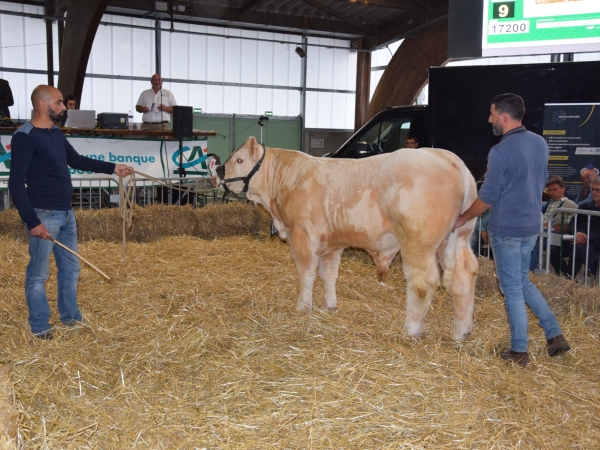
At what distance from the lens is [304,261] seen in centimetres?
489

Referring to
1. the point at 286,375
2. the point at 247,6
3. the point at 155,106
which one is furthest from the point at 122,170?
the point at 247,6

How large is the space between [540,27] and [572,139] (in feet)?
4.98

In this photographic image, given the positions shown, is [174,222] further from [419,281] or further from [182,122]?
[419,281]

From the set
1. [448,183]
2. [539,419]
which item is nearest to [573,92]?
[448,183]

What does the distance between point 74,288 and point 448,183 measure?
2828 mm

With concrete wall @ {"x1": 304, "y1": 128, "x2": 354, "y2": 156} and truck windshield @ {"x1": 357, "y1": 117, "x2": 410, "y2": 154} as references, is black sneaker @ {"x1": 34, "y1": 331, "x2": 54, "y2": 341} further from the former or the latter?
concrete wall @ {"x1": 304, "y1": 128, "x2": 354, "y2": 156}

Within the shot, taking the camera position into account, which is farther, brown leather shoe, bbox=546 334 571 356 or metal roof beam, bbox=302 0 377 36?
metal roof beam, bbox=302 0 377 36

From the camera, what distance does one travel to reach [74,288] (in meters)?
4.57

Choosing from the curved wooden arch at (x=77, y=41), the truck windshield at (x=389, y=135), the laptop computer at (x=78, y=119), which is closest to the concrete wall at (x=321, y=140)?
the curved wooden arch at (x=77, y=41)

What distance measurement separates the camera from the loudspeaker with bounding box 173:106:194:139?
980 centimetres

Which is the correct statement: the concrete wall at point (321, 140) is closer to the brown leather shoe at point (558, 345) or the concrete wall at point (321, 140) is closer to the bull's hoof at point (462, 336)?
the bull's hoof at point (462, 336)

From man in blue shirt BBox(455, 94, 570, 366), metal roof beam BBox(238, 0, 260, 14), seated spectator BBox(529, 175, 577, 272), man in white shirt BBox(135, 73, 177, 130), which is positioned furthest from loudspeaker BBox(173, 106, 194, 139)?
metal roof beam BBox(238, 0, 260, 14)

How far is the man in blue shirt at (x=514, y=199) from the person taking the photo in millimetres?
3760

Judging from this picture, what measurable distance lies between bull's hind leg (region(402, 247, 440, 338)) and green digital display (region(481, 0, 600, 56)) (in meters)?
4.51
